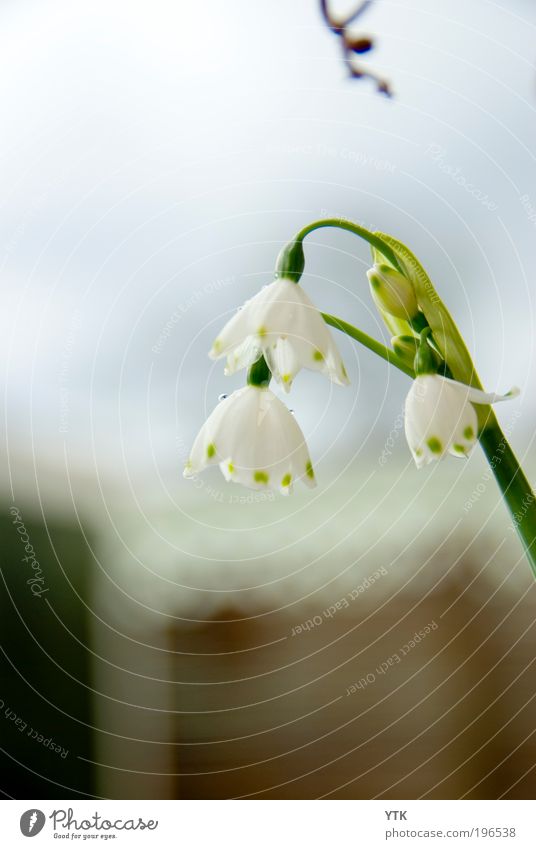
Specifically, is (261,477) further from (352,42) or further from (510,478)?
(352,42)

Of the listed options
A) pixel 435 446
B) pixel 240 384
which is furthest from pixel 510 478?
pixel 240 384

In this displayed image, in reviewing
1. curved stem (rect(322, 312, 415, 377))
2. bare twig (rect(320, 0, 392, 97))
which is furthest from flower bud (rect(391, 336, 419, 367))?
bare twig (rect(320, 0, 392, 97))

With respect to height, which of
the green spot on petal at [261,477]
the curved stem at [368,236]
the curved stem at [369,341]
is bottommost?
the green spot on petal at [261,477]

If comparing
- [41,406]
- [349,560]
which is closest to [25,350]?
[41,406]
